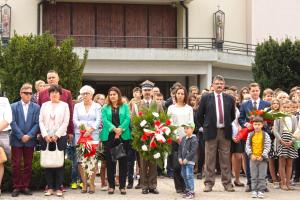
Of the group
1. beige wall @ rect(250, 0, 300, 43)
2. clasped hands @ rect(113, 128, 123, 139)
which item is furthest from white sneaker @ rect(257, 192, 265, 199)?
beige wall @ rect(250, 0, 300, 43)

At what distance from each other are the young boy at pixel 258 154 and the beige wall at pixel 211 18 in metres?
21.3

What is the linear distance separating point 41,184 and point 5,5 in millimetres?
20745

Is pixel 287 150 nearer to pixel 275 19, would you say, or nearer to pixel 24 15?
pixel 24 15

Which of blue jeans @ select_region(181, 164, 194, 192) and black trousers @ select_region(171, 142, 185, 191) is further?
black trousers @ select_region(171, 142, 185, 191)

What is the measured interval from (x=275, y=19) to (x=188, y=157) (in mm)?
24604

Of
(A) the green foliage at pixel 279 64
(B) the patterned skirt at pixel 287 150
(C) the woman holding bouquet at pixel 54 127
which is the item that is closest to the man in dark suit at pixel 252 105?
(B) the patterned skirt at pixel 287 150

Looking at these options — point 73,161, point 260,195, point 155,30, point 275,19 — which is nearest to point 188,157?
point 260,195

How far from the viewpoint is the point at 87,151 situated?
446 inches

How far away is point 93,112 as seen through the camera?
1157cm

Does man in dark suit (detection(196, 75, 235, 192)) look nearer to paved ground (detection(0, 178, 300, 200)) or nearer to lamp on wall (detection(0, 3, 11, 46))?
paved ground (detection(0, 178, 300, 200))

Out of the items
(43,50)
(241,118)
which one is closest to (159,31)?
(43,50)

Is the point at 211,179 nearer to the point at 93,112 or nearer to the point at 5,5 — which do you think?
the point at 93,112

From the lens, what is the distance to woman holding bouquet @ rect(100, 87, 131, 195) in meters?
11.2

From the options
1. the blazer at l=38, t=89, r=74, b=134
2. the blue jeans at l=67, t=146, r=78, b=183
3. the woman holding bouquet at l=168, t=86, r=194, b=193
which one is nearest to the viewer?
the woman holding bouquet at l=168, t=86, r=194, b=193
